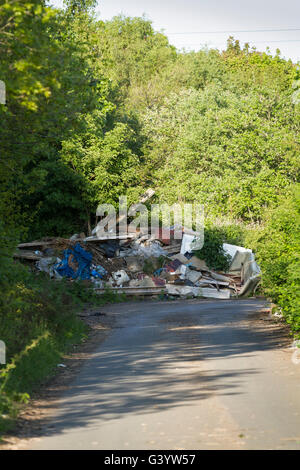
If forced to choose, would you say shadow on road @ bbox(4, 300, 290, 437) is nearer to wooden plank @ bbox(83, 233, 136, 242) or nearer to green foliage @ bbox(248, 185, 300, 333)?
green foliage @ bbox(248, 185, 300, 333)

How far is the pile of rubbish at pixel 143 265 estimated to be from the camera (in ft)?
105

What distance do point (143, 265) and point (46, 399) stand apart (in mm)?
23825

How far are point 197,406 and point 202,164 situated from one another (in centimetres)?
4051

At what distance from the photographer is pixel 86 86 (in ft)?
43.8

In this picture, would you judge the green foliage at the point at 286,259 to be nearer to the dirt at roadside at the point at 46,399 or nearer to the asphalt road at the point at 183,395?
the asphalt road at the point at 183,395

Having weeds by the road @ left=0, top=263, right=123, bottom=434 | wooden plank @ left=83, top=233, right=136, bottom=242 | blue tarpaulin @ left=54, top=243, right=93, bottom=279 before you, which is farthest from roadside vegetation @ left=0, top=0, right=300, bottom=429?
wooden plank @ left=83, top=233, right=136, bottom=242

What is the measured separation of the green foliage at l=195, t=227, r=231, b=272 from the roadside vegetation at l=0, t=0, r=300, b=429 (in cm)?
11

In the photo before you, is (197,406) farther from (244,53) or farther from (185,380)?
(244,53)

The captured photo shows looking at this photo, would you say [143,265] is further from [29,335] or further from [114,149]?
[29,335]

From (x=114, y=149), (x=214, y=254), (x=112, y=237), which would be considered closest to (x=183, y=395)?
(x=214, y=254)

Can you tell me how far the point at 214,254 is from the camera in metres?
34.9

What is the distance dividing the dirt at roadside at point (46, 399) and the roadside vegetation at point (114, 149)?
255 millimetres

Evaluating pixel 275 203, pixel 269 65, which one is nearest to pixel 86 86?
pixel 275 203

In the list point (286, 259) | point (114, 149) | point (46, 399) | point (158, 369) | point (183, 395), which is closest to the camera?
point (183, 395)
